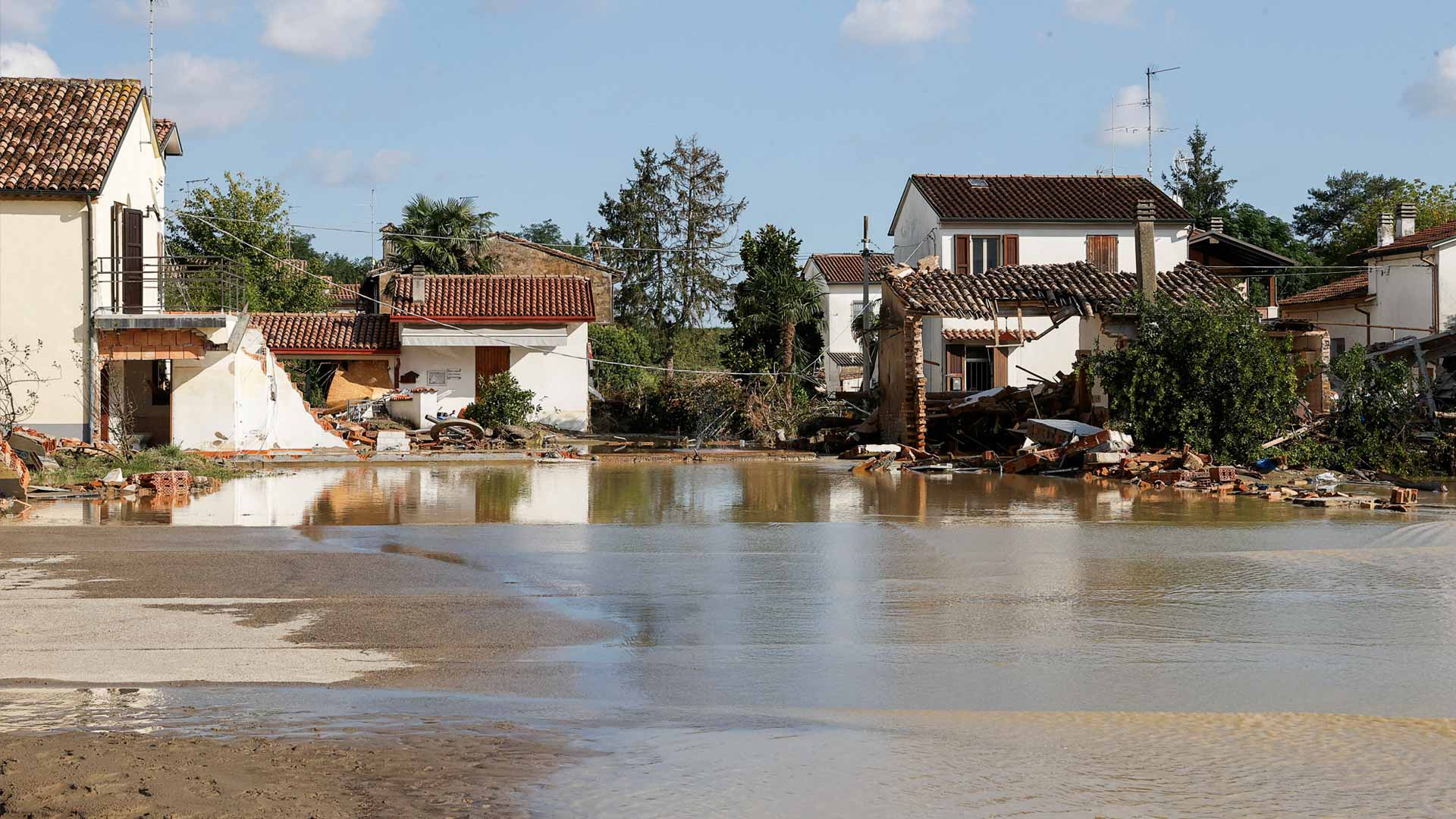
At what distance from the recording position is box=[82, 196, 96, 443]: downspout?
82.8 feet

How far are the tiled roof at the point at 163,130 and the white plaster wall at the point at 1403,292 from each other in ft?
122

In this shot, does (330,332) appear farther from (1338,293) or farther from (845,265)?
(1338,293)

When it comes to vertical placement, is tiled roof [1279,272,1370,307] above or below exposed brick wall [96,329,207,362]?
above

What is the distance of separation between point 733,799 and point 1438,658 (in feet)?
15.4

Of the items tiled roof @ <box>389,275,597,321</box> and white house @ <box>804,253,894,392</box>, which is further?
white house @ <box>804,253,894,392</box>

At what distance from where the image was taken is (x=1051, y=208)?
43156mm

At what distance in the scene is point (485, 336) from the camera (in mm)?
38094

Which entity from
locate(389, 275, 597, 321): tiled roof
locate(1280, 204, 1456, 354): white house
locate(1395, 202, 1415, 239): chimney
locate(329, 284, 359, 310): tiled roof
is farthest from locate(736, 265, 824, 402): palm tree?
locate(1395, 202, 1415, 239): chimney

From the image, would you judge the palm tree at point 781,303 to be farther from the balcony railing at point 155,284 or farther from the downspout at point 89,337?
the downspout at point 89,337

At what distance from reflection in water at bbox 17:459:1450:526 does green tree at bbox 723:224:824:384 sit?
2035 centimetres

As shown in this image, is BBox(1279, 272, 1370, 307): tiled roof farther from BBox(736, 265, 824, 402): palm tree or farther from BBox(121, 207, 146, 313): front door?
BBox(121, 207, 146, 313): front door

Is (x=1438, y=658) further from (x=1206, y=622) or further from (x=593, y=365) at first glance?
(x=593, y=365)

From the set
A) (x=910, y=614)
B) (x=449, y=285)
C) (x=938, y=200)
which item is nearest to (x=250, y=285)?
(x=449, y=285)

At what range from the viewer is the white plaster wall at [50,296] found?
2509 cm
